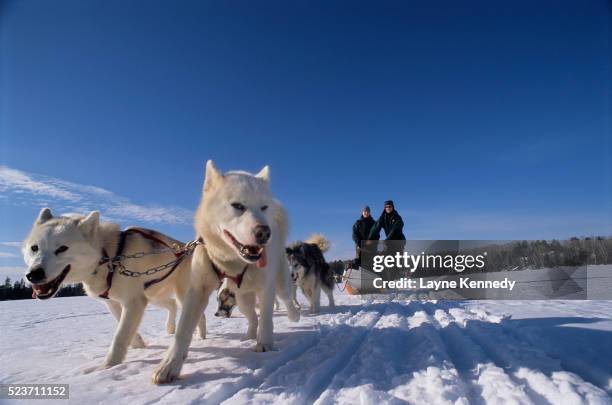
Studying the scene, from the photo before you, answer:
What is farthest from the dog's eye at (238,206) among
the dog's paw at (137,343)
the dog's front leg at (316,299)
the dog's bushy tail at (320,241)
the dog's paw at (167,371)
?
the dog's bushy tail at (320,241)

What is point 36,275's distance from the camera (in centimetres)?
246

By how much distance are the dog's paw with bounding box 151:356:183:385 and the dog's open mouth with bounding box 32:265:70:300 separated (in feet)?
3.76

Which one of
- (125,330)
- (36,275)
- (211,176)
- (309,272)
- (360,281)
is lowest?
(360,281)

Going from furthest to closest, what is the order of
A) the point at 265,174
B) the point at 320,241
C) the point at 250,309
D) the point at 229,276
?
the point at 320,241, the point at 250,309, the point at 265,174, the point at 229,276

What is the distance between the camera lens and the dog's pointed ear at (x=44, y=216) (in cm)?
290

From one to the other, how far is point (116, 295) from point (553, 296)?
25.1 ft

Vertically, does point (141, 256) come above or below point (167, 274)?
above

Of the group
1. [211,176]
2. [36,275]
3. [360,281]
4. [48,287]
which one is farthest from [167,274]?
[360,281]

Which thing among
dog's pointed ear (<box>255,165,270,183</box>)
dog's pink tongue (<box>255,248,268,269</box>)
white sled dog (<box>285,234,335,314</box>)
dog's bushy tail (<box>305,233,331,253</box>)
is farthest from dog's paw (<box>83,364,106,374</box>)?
dog's bushy tail (<box>305,233,331,253</box>)

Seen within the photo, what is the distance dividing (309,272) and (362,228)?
4095mm

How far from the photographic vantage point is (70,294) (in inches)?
478

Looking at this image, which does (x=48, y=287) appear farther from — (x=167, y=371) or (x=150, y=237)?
(x=167, y=371)

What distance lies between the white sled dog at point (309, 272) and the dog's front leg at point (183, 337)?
12.1ft

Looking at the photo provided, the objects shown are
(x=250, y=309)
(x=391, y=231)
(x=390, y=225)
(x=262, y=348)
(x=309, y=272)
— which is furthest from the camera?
(x=390, y=225)
